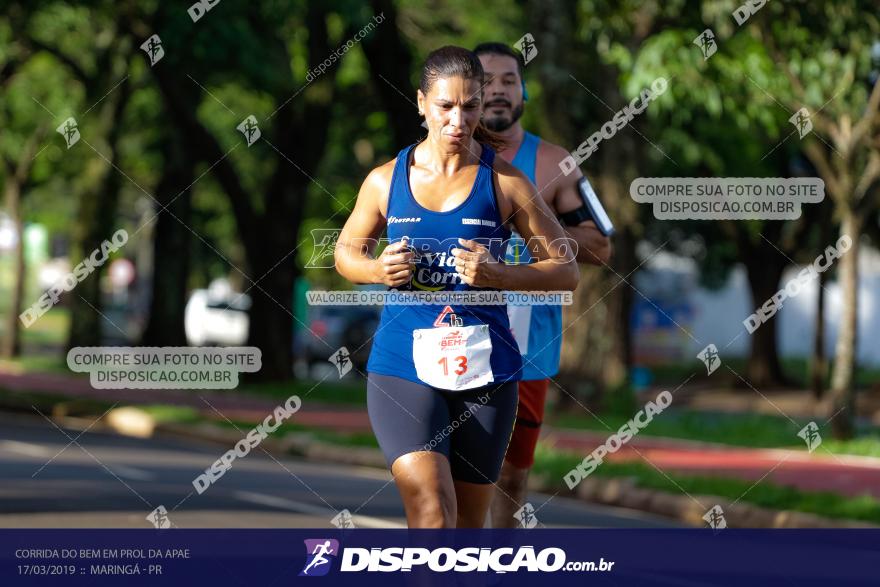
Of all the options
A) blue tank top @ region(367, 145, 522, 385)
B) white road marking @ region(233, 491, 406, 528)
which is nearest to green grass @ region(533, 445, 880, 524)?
white road marking @ region(233, 491, 406, 528)

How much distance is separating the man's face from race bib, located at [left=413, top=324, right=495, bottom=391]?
1581 millimetres

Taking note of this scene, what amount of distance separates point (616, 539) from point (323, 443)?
37.2 feet

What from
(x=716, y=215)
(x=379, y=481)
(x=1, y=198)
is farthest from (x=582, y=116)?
(x=1, y=198)

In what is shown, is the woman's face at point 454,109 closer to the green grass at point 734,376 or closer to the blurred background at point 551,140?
the blurred background at point 551,140

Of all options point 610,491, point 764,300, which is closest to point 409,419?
point 610,491

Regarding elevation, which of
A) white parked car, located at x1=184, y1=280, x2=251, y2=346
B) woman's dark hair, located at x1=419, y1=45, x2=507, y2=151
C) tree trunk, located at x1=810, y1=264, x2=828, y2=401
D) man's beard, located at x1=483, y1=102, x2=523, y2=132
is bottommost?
woman's dark hair, located at x1=419, y1=45, x2=507, y2=151

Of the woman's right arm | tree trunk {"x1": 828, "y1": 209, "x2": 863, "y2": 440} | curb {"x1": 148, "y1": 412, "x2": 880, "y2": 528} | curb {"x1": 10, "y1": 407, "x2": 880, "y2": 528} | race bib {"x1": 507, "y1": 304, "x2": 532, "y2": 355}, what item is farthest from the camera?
tree trunk {"x1": 828, "y1": 209, "x2": 863, "y2": 440}

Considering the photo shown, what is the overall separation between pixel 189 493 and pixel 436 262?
24.0 ft

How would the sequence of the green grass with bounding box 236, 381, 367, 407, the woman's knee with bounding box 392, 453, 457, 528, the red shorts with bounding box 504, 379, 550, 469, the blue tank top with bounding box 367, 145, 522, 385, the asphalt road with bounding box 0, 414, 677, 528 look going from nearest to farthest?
the woman's knee with bounding box 392, 453, 457, 528
the blue tank top with bounding box 367, 145, 522, 385
the red shorts with bounding box 504, 379, 550, 469
the asphalt road with bounding box 0, 414, 677, 528
the green grass with bounding box 236, 381, 367, 407

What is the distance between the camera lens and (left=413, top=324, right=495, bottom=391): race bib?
17.0 ft

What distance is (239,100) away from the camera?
3859cm

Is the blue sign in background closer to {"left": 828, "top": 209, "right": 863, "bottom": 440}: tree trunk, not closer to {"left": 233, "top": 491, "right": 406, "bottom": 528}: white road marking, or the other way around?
{"left": 233, "top": 491, "right": 406, "bottom": 528}: white road marking

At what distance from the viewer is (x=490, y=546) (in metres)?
5.50

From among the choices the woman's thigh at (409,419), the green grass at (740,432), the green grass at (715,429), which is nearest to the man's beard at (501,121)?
the woman's thigh at (409,419)
